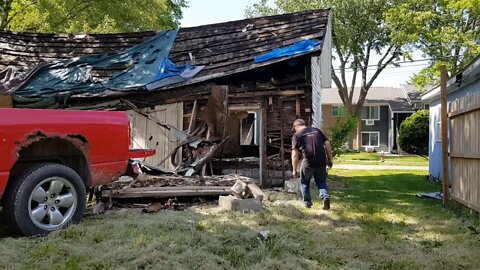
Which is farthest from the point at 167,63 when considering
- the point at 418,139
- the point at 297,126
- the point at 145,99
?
the point at 418,139

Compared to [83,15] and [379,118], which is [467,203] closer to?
[83,15]

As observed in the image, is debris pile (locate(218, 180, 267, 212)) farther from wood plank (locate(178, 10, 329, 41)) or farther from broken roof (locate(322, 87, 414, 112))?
broken roof (locate(322, 87, 414, 112))

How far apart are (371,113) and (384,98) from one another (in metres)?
2.05

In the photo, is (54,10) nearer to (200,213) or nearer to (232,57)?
(232,57)

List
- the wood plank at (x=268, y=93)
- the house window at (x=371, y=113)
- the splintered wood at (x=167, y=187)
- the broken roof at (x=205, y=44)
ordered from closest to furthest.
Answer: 1. the splintered wood at (x=167, y=187)
2. the wood plank at (x=268, y=93)
3. the broken roof at (x=205, y=44)
4. the house window at (x=371, y=113)

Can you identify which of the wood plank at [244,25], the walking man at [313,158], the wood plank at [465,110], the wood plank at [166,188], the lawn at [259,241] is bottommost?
the lawn at [259,241]

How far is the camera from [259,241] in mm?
5281

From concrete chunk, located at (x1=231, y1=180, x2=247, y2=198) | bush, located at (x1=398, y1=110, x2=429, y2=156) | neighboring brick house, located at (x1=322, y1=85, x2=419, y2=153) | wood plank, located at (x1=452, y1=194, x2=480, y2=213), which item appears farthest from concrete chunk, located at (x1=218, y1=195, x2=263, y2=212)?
neighboring brick house, located at (x1=322, y1=85, x2=419, y2=153)

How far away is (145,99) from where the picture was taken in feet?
40.0

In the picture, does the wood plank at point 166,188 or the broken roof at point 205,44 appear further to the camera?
the broken roof at point 205,44

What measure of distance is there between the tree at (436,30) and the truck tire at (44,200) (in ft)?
88.9

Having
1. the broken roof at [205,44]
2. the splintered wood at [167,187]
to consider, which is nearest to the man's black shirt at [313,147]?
the splintered wood at [167,187]

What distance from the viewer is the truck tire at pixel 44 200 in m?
5.14

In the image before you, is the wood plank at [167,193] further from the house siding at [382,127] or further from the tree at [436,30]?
the house siding at [382,127]
